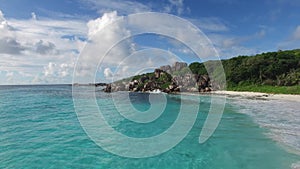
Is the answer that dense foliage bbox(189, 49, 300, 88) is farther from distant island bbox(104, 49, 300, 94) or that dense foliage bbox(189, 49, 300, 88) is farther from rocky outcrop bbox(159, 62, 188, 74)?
rocky outcrop bbox(159, 62, 188, 74)

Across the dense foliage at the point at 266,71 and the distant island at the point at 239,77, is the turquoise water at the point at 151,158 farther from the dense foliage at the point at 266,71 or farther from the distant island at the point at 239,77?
the dense foliage at the point at 266,71

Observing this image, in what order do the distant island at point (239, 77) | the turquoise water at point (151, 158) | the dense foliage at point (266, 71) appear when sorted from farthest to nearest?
the dense foliage at point (266, 71) → the distant island at point (239, 77) → the turquoise water at point (151, 158)

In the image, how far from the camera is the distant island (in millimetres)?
63847

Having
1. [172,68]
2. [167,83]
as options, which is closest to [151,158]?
[167,83]

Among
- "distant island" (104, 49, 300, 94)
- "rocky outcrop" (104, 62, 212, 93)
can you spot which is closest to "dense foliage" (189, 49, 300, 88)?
"distant island" (104, 49, 300, 94)

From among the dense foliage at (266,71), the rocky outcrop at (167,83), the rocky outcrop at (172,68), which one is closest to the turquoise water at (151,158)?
the dense foliage at (266,71)

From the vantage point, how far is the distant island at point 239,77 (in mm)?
63847

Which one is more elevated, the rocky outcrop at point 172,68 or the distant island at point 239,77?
the rocky outcrop at point 172,68

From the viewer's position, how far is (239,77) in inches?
2950

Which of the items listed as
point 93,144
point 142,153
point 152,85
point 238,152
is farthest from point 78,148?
point 152,85

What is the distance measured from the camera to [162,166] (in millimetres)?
10266

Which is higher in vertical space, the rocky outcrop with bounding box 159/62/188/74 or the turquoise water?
the rocky outcrop with bounding box 159/62/188/74

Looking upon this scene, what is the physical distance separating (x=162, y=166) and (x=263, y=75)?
6869cm

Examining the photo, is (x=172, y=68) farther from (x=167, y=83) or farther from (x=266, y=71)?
(x=266, y=71)
